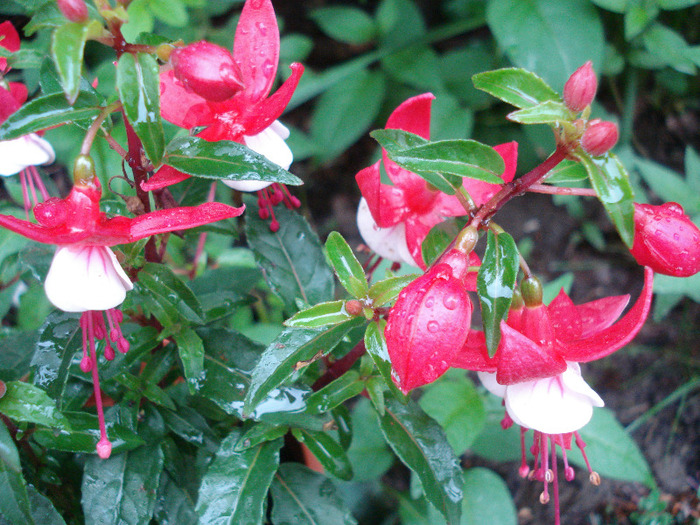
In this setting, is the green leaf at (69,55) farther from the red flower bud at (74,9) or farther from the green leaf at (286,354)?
the green leaf at (286,354)

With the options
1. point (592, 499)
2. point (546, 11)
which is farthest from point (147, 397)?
point (546, 11)

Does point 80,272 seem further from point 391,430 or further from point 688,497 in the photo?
point 688,497

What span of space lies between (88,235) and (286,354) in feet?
0.64

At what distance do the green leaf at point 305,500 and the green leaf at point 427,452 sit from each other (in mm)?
144

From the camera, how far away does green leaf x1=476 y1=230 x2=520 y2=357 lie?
1.38ft

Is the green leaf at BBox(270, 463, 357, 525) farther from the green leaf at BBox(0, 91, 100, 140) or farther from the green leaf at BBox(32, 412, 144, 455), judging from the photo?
the green leaf at BBox(0, 91, 100, 140)

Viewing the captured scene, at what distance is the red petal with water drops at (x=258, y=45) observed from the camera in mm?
496

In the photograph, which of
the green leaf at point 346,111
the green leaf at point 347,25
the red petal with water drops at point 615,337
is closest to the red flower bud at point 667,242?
the red petal with water drops at point 615,337

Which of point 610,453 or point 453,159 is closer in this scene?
point 453,159

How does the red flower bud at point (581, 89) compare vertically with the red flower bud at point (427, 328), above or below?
above

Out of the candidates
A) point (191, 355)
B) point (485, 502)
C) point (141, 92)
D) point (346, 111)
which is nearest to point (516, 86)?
point (141, 92)

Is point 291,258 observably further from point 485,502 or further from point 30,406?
point 485,502

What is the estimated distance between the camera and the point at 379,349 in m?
0.50

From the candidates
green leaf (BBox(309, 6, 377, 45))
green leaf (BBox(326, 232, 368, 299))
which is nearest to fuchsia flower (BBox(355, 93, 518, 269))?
green leaf (BBox(326, 232, 368, 299))
